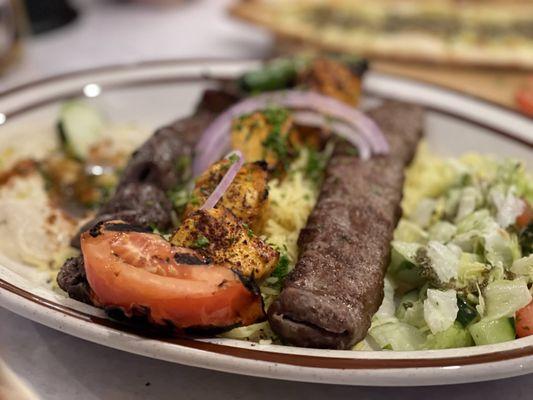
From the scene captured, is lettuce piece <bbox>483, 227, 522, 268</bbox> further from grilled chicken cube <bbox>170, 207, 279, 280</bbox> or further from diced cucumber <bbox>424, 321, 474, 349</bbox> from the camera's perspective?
grilled chicken cube <bbox>170, 207, 279, 280</bbox>

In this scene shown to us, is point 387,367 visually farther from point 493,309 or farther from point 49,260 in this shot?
point 49,260

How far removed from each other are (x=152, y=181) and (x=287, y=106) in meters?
1.04

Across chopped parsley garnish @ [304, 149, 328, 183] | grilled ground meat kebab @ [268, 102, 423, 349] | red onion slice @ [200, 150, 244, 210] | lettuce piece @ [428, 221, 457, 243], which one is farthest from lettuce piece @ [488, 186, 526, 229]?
red onion slice @ [200, 150, 244, 210]

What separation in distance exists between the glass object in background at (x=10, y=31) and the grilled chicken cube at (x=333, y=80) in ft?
10.5

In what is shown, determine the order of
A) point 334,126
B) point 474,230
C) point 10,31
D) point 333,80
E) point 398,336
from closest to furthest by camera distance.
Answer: point 398,336 < point 474,230 < point 334,126 < point 333,80 < point 10,31

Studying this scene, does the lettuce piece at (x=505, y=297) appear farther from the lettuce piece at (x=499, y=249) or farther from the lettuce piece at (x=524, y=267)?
the lettuce piece at (x=499, y=249)

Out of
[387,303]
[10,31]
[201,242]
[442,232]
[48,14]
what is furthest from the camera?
[48,14]

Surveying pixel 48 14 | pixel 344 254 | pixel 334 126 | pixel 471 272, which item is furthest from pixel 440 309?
pixel 48 14

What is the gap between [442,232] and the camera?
336 cm

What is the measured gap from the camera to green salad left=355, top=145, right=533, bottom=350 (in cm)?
270

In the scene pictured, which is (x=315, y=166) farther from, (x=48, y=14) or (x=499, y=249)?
(x=48, y=14)

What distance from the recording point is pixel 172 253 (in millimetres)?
2490

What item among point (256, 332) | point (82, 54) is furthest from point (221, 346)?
→ point (82, 54)

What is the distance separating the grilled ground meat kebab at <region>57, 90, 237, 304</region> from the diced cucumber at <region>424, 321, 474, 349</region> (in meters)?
1.46
